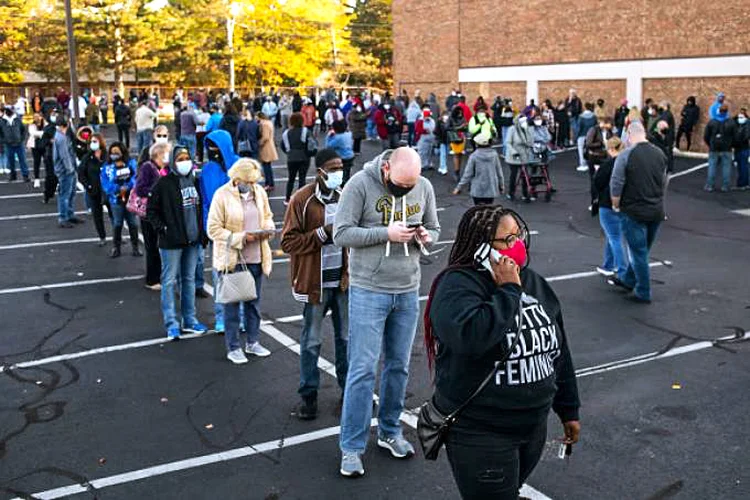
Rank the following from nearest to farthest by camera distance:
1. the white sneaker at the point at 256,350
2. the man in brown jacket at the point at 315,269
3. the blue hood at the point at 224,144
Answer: the man in brown jacket at the point at 315,269 → the white sneaker at the point at 256,350 → the blue hood at the point at 224,144

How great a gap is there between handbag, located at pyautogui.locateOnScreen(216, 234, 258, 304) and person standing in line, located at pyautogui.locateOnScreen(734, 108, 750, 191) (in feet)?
46.4

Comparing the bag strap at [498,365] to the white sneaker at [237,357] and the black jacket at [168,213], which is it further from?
the black jacket at [168,213]

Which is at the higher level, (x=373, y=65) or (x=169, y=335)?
(x=373, y=65)

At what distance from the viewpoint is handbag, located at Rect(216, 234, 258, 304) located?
24.0 feet

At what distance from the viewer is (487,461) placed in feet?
11.0

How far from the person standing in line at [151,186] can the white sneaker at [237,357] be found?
1.87m

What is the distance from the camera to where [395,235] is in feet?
16.1

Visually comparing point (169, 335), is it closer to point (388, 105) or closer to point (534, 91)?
point (388, 105)

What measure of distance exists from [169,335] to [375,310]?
3.81 m

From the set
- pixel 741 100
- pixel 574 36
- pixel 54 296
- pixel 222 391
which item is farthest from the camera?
pixel 574 36

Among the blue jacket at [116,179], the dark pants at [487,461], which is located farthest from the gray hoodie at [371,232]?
the blue jacket at [116,179]

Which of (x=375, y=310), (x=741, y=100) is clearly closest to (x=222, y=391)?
(x=375, y=310)

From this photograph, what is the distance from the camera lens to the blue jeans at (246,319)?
753 cm

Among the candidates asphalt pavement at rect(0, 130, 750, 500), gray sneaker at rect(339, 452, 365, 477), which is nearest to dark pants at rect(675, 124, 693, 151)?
asphalt pavement at rect(0, 130, 750, 500)
